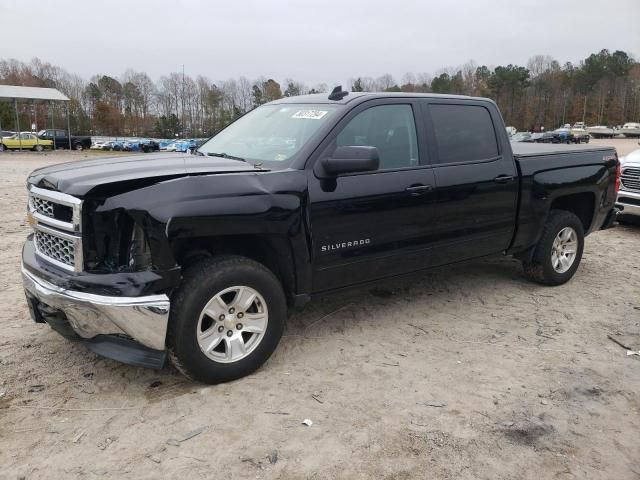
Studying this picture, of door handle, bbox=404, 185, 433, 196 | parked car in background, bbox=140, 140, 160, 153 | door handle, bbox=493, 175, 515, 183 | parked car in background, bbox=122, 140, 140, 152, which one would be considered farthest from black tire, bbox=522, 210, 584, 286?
parked car in background, bbox=122, 140, 140, 152

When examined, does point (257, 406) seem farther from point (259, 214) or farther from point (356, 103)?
point (356, 103)

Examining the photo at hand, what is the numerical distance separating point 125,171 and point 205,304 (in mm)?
954

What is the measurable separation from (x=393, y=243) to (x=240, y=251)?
4.03ft

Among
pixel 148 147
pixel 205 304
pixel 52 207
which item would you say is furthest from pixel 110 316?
pixel 148 147

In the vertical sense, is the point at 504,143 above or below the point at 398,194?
above

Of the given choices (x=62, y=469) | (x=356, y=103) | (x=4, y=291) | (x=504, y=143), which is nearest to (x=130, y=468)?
(x=62, y=469)

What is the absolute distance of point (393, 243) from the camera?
4.11 metres

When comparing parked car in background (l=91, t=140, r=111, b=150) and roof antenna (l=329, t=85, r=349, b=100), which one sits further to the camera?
parked car in background (l=91, t=140, r=111, b=150)

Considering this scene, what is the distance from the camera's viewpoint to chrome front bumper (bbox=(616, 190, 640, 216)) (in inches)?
335

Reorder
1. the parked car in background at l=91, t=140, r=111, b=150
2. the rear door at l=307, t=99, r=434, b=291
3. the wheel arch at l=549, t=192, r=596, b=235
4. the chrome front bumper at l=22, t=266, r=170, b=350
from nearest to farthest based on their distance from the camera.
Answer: the chrome front bumper at l=22, t=266, r=170, b=350, the rear door at l=307, t=99, r=434, b=291, the wheel arch at l=549, t=192, r=596, b=235, the parked car in background at l=91, t=140, r=111, b=150

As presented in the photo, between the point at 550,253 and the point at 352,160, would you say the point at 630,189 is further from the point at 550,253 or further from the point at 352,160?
the point at 352,160

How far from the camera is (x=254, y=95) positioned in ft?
274

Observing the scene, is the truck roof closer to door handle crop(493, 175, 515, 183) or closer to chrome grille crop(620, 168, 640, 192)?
door handle crop(493, 175, 515, 183)

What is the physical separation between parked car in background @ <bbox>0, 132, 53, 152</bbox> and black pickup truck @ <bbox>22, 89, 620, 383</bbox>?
40073 millimetres
